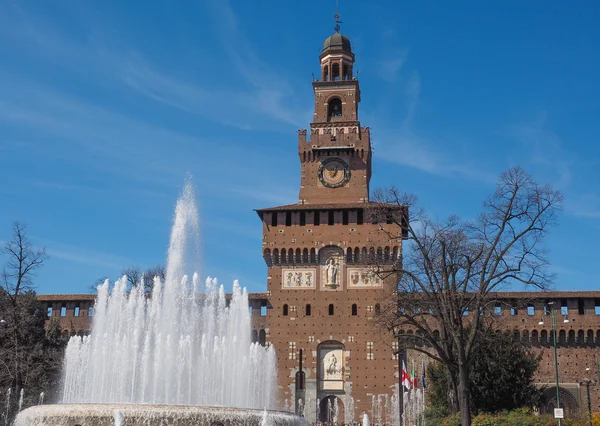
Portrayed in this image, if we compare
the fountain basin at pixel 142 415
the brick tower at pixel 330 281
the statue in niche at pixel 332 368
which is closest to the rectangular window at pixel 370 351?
the brick tower at pixel 330 281

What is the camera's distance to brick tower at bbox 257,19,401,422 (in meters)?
41.8

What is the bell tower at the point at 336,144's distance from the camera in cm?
4650

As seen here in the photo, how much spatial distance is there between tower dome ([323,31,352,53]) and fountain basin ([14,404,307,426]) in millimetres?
35316

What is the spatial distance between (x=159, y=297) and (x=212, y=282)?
444cm

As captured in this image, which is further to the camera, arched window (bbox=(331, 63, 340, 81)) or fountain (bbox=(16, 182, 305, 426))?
arched window (bbox=(331, 63, 340, 81))

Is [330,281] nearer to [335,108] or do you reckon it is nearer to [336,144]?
[336,144]

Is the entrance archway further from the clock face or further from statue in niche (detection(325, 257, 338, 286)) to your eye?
the clock face

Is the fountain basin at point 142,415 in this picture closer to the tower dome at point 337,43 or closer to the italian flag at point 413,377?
the italian flag at point 413,377

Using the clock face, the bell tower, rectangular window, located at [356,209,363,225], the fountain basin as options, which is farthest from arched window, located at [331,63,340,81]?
the fountain basin

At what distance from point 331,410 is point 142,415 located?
26.0 meters

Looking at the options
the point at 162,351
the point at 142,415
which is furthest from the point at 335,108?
the point at 142,415

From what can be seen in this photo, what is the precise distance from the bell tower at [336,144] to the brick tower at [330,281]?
0.07m

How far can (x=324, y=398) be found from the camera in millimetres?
42188

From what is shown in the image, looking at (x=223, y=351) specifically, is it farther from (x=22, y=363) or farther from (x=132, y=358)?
(x=22, y=363)
